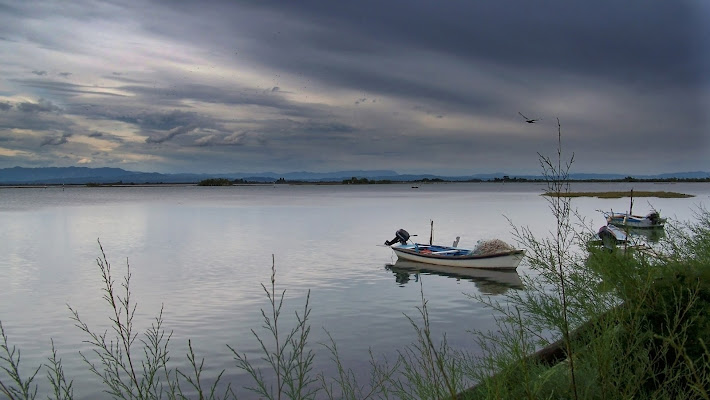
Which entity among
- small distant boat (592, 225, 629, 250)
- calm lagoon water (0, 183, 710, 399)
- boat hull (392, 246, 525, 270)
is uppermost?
small distant boat (592, 225, 629, 250)

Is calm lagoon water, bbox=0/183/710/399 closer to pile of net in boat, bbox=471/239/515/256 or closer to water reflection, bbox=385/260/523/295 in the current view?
water reflection, bbox=385/260/523/295

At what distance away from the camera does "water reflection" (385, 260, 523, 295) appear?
28022 mm

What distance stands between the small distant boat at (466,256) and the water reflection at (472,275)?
31cm

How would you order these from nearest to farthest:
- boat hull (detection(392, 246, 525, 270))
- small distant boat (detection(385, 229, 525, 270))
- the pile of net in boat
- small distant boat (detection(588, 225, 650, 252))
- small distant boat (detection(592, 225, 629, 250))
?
1. small distant boat (detection(588, 225, 650, 252))
2. small distant boat (detection(592, 225, 629, 250))
3. boat hull (detection(392, 246, 525, 270))
4. small distant boat (detection(385, 229, 525, 270))
5. the pile of net in boat

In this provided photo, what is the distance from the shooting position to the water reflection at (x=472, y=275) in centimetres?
2802

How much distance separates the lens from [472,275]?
101 ft

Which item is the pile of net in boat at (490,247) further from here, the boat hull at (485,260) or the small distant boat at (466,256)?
the boat hull at (485,260)

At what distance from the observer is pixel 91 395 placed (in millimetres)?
13781

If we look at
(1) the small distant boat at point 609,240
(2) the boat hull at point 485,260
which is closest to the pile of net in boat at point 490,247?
(2) the boat hull at point 485,260

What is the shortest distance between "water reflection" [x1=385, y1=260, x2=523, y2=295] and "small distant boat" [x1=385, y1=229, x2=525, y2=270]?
31 centimetres

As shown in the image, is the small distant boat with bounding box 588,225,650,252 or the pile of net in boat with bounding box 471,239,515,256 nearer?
the small distant boat with bounding box 588,225,650,252

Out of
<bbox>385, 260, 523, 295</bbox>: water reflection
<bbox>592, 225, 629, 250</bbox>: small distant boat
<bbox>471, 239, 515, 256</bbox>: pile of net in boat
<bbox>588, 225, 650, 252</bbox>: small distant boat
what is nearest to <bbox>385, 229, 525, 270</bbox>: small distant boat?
<bbox>471, 239, 515, 256</bbox>: pile of net in boat

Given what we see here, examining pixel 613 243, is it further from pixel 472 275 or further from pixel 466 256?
pixel 466 256

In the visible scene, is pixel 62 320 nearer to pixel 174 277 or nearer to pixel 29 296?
pixel 29 296
